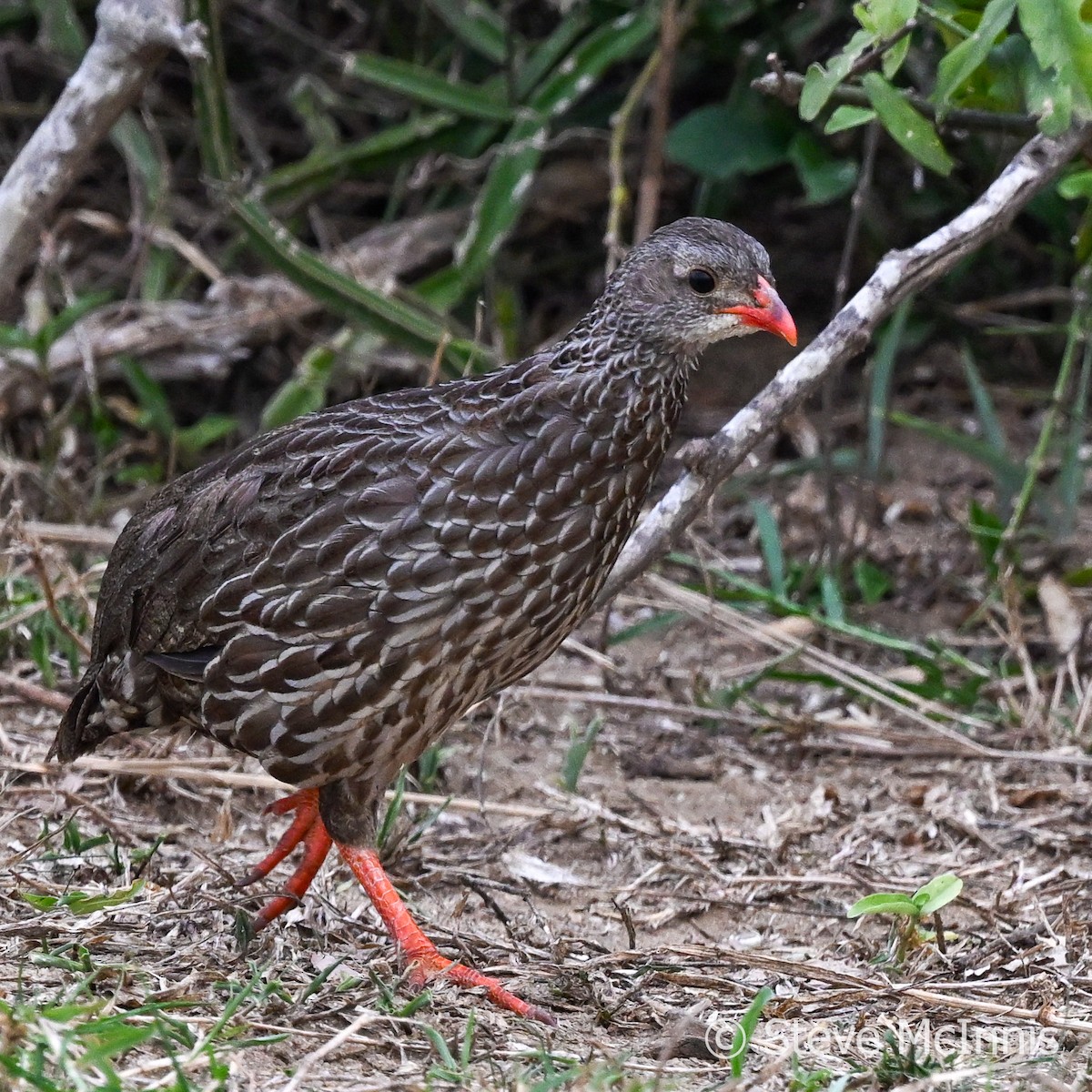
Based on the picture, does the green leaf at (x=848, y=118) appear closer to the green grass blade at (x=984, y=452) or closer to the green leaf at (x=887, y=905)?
the green leaf at (x=887, y=905)

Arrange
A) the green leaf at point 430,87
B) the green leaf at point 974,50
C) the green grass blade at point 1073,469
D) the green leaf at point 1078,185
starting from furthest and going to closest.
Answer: the green leaf at point 430,87
the green grass blade at point 1073,469
the green leaf at point 1078,185
the green leaf at point 974,50

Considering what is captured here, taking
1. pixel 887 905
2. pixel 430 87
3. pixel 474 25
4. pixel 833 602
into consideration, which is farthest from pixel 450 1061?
pixel 474 25

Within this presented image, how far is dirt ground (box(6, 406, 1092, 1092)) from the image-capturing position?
320 centimetres

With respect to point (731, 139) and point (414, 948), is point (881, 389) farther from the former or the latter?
point (414, 948)

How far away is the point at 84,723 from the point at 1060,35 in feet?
9.24

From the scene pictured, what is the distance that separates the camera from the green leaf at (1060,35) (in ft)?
11.3

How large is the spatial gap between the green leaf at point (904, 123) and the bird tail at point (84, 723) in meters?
2.37

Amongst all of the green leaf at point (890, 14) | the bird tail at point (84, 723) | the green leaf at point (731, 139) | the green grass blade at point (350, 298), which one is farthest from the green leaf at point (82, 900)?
the green leaf at point (731, 139)

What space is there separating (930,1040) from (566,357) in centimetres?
168

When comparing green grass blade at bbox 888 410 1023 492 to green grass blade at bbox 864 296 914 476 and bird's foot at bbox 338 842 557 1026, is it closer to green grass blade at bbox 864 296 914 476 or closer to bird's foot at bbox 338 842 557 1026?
green grass blade at bbox 864 296 914 476

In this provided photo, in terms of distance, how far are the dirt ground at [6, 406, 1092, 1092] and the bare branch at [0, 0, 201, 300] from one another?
152cm

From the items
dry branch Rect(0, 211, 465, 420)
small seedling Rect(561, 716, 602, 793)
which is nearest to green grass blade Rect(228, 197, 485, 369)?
dry branch Rect(0, 211, 465, 420)

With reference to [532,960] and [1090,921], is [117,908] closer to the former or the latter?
[532,960]

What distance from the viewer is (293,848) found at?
4.17 metres
